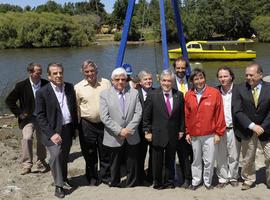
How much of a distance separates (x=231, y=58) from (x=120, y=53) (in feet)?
101

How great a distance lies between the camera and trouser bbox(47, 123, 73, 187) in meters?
5.41

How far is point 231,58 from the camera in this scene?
37.2 meters

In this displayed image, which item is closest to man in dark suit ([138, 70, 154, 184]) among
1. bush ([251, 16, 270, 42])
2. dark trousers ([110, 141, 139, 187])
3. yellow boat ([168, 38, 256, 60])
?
dark trousers ([110, 141, 139, 187])

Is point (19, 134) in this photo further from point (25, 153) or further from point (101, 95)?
point (101, 95)

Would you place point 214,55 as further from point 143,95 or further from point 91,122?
point 91,122

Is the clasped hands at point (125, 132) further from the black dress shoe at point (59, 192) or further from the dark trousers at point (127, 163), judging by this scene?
the black dress shoe at point (59, 192)

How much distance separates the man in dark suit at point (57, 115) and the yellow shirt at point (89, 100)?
110 mm

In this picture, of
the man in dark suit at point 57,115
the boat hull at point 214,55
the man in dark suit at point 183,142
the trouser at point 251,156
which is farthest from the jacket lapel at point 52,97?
the boat hull at point 214,55

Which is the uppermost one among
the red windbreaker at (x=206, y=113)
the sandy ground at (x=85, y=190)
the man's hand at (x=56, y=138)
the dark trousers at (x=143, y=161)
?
the red windbreaker at (x=206, y=113)

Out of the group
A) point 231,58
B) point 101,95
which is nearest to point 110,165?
point 101,95

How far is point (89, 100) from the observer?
559cm

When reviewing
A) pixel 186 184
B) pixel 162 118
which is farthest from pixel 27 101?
pixel 186 184

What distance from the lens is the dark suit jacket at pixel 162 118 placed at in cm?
533

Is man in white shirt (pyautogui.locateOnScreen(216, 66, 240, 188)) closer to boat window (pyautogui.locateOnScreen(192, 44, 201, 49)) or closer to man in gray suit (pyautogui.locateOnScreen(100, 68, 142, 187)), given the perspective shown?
man in gray suit (pyautogui.locateOnScreen(100, 68, 142, 187))
